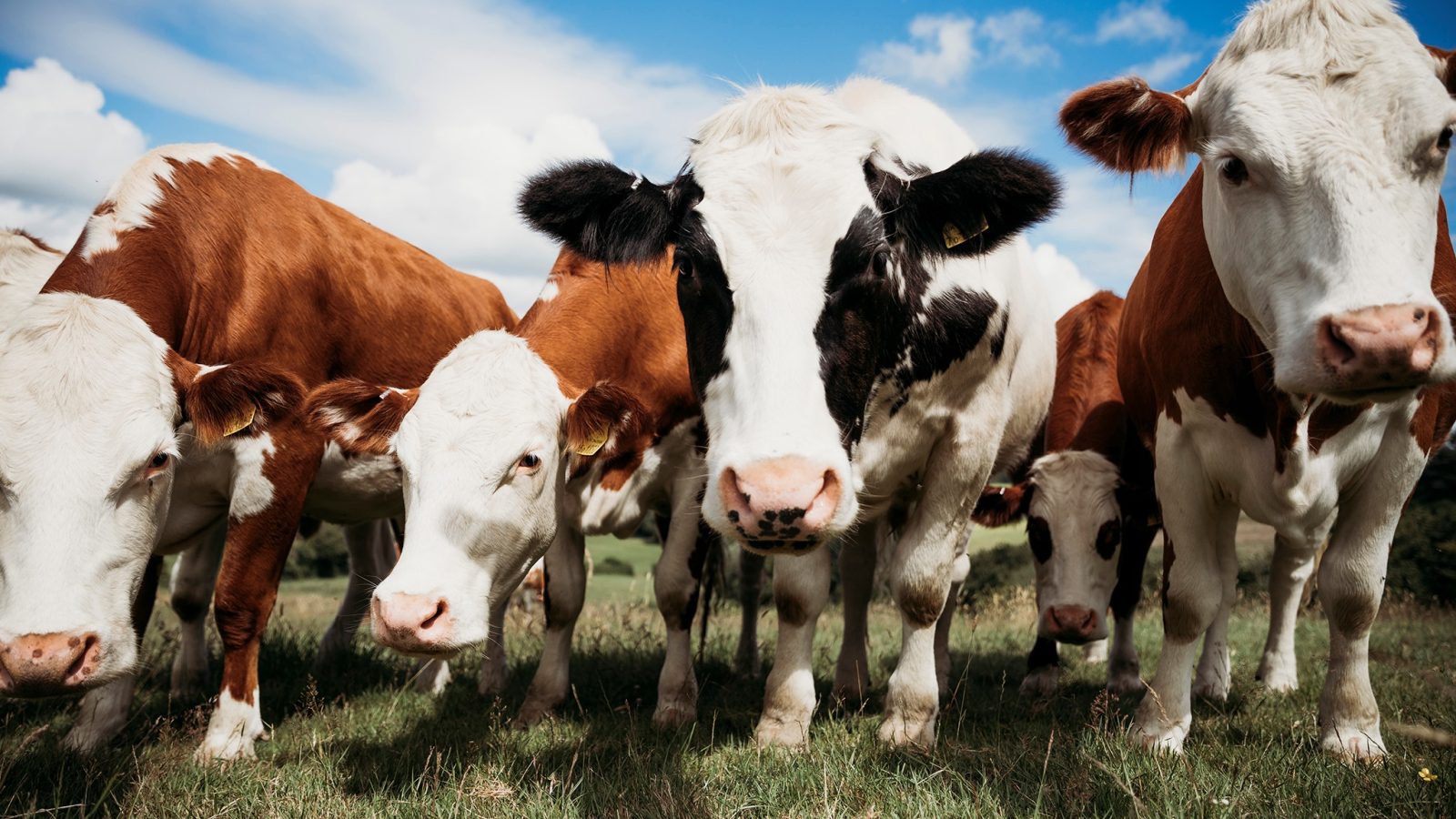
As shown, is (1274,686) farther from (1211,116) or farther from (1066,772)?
(1211,116)

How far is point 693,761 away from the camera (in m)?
3.65

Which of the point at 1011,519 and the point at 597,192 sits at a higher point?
the point at 597,192

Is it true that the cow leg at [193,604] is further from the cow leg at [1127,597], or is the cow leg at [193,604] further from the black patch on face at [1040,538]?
the cow leg at [1127,597]

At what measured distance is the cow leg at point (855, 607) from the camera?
→ 5.14 metres

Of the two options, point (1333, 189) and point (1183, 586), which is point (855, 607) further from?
point (1333, 189)

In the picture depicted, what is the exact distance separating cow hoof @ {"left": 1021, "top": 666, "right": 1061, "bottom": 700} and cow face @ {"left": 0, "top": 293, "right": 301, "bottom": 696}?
13.9 ft

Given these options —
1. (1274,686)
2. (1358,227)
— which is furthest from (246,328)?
(1274,686)

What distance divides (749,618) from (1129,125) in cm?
409

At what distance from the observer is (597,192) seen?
12.3ft

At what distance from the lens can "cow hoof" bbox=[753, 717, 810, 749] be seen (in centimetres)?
390

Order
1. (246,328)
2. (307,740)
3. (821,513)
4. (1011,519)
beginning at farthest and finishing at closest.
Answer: (1011,519) → (246,328) → (307,740) → (821,513)

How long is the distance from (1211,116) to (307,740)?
4.34 metres

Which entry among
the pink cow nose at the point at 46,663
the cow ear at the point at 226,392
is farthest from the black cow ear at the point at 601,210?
the pink cow nose at the point at 46,663

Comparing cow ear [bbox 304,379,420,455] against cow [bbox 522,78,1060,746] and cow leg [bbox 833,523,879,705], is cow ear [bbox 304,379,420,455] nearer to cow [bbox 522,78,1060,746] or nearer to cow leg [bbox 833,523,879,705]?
cow [bbox 522,78,1060,746]
